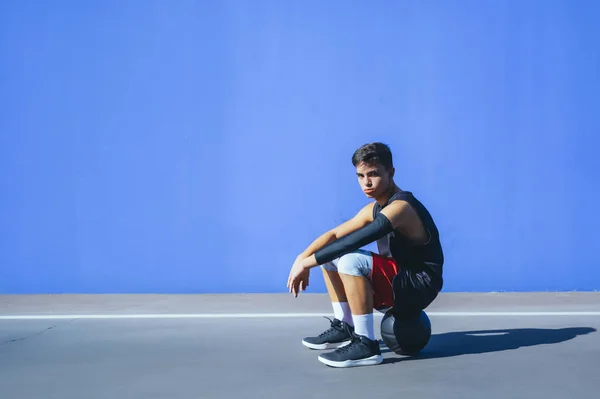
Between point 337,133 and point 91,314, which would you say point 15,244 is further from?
point 337,133

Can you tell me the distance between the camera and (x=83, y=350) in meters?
2.68

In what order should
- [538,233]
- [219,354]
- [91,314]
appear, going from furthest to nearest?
1. [538,233]
2. [91,314]
3. [219,354]

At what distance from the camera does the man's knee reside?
91.0 inches

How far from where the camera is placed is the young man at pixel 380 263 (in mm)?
2305

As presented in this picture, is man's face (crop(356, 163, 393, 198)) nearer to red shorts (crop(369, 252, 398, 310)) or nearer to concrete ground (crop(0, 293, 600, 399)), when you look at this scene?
red shorts (crop(369, 252, 398, 310))

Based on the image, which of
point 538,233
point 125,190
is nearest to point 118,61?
point 125,190

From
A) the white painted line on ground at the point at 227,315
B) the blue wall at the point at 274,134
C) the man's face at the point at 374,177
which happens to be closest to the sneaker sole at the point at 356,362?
the man's face at the point at 374,177

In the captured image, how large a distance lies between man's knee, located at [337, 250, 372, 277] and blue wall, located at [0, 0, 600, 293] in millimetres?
1948

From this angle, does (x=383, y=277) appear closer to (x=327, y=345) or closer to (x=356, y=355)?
(x=356, y=355)

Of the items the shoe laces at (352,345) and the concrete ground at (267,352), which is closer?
the concrete ground at (267,352)

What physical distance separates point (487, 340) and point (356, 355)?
74 cm

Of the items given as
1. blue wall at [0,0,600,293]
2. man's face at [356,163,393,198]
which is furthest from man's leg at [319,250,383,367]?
blue wall at [0,0,600,293]

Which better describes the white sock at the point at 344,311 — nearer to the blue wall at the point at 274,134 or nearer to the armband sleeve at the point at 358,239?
the armband sleeve at the point at 358,239

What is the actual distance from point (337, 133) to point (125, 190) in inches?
56.9
